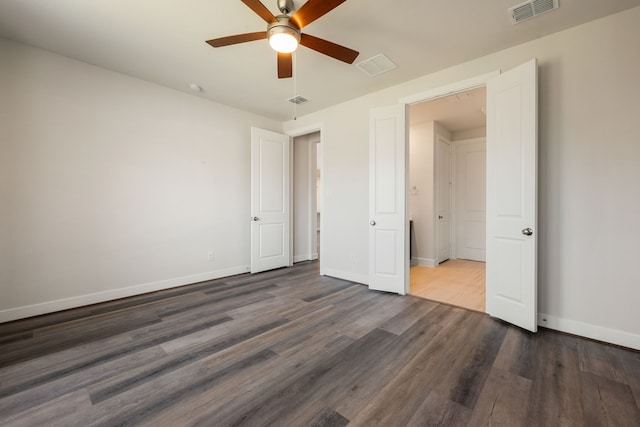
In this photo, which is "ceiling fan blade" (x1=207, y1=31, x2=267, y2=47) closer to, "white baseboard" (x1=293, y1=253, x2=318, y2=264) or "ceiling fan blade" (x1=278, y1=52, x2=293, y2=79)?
"ceiling fan blade" (x1=278, y1=52, x2=293, y2=79)

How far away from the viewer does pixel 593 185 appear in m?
2.36

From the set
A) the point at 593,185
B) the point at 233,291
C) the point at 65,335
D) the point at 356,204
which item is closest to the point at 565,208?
the point at 593,185

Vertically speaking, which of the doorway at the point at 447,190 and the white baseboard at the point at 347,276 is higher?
the doorway at the point at 447,190

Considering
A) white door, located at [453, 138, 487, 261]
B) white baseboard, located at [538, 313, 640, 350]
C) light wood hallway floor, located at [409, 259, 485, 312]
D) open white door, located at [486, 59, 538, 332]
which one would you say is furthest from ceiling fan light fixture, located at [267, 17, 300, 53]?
white door, located at [453, 138, 487, 261]

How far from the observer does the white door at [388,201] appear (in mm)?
3502

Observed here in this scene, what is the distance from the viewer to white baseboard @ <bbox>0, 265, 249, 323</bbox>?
2.76 m

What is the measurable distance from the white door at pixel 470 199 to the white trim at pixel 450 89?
297 centimetres

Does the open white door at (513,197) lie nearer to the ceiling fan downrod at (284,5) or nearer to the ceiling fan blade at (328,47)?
the ceiling fan blade at (328,47)

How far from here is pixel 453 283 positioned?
398 centimetres

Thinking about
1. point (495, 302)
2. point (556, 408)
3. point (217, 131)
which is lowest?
point (556, 408)

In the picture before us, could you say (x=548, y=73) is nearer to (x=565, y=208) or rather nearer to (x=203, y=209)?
(x=565, y=208)

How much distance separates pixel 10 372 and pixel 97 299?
141 centimetres

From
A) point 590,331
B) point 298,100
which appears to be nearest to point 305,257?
point 298,100

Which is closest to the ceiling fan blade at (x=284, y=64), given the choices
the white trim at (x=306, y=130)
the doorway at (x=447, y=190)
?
the white trim at (x=306, y=130)
